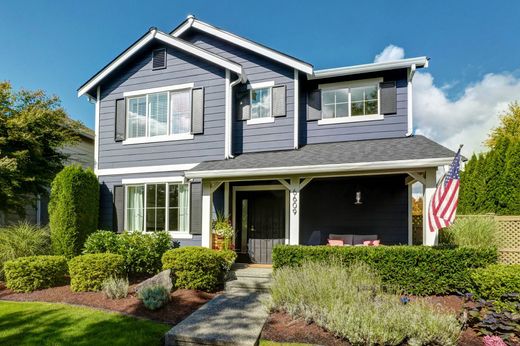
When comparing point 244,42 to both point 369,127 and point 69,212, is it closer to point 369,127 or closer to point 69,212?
point 369,127

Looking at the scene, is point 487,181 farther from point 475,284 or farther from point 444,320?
point 444,320

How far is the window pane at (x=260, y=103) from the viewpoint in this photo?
10.1 m

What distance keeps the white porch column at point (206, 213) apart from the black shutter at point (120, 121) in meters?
3.89

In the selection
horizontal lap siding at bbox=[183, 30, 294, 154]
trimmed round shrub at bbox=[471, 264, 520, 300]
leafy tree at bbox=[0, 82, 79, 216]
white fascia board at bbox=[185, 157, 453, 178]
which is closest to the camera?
trimmed round shrub at bbox=[471, 264, 520, 300]

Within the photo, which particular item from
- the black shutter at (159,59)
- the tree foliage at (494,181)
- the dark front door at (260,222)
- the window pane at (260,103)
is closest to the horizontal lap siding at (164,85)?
the black shutter at (159,59)

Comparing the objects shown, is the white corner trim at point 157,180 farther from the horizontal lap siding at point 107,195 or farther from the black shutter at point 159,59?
the black shutter at point 159,59

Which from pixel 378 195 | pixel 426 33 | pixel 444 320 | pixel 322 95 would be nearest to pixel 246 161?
pixel 322 95

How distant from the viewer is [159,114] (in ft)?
34.4

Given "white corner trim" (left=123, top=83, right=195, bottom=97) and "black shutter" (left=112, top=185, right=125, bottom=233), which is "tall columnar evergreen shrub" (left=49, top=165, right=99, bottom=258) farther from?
"white corner trim" (left=123, top=83, right=195, bottom=97)

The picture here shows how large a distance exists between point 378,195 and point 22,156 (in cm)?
1139

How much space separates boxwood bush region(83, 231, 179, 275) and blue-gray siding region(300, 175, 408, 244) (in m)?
4.28

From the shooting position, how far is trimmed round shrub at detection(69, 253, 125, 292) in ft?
24.6

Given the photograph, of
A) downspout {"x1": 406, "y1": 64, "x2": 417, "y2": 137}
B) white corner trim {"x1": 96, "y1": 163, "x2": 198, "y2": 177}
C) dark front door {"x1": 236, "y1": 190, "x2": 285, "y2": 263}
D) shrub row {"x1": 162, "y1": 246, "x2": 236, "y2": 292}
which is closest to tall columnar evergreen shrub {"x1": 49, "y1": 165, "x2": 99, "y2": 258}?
white corner trim {"x1": 96, "y1": 163, "x2": 198, "y2": 177}

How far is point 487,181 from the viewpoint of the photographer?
35.3 feet
